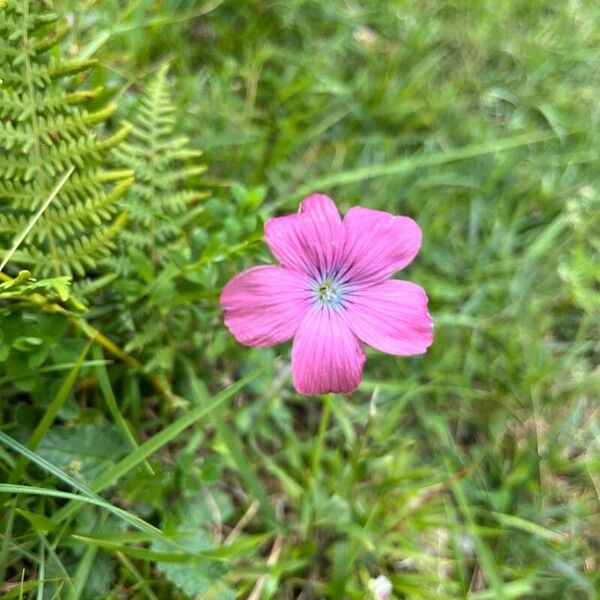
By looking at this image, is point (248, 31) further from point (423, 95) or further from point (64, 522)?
point (64, 522)

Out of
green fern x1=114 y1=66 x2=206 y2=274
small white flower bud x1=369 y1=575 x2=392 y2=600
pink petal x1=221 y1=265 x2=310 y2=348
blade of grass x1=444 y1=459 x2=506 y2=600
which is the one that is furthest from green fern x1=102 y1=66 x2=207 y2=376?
blade of grass x1=444 y1=459 x2=506 y2=600

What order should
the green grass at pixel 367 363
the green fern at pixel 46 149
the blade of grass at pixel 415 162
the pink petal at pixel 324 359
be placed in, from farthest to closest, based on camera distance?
the blade of grass at pixel 415 162 < the green grass at pixel 367 363 < the green fern at pixel 46 149 < the pink petal at pixel 324 359

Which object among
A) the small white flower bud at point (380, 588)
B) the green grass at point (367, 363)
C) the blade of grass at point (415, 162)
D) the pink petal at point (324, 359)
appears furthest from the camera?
the blade of grass at point (415, 162)

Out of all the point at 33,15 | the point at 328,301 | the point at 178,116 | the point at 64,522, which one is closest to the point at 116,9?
the point at 178,116

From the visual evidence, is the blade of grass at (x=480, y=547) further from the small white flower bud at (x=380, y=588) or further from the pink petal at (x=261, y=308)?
the pink petal at (x=261, y=308)

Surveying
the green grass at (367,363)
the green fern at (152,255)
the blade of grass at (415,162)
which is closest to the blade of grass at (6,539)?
the green grass at (367,363)

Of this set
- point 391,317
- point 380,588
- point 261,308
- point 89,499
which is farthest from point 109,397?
point 380,588

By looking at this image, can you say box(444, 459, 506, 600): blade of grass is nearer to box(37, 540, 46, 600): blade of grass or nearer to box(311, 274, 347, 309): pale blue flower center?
box(311, 274, 347, 309): pale blue flower center
